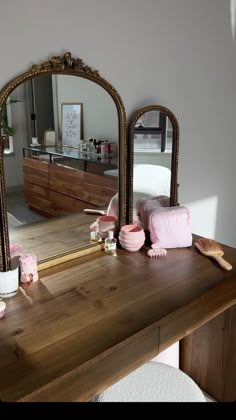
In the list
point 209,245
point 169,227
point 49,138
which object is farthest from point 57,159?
point 209,245

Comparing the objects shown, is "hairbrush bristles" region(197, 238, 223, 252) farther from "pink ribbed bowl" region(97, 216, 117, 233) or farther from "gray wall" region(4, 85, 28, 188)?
"gray wall" region(4, 85, 28, 188)

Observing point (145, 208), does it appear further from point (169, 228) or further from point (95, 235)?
point (95, 235)

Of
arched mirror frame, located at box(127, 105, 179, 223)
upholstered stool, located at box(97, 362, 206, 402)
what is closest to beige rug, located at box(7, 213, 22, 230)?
arched mirror frame, located at box(127, 105, 179, 223)

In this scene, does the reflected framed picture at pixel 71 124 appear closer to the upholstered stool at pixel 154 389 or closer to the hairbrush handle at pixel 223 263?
the hairbrush handle at pixel 223 263

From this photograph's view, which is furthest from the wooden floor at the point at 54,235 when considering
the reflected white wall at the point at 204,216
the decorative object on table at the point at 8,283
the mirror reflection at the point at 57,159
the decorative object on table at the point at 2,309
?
the reflected white wall at the point at 204,216

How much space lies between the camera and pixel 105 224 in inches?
60.0

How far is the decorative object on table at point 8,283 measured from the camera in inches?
45.6

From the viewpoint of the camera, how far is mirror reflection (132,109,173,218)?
1544mm

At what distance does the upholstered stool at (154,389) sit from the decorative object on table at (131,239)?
483 millimetres

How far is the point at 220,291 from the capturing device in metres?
1.23

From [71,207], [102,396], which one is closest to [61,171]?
[71,207]

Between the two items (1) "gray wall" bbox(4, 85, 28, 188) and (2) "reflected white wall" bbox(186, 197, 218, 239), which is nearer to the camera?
(1) "gray wall" bbox(4, 85, 28, 188)

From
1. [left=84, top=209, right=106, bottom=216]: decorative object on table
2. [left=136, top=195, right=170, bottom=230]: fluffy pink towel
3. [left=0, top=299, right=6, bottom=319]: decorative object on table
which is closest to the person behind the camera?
[left=0, top=299, right=6, bottom=319]: decorative object on table

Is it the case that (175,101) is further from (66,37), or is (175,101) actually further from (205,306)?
(205,306)
